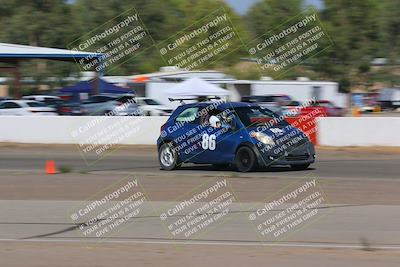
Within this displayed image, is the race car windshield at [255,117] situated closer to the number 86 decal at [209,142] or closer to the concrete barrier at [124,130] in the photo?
the number 86 decal at [209,142]

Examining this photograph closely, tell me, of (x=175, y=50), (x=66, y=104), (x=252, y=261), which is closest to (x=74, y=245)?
Answer: (x=252, y=261)

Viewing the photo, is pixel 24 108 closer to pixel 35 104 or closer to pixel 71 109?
pixel 35 104

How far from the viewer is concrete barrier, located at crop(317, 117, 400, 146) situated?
926 inches

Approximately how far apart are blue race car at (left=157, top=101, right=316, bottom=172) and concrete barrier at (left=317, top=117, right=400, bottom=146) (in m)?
7.26

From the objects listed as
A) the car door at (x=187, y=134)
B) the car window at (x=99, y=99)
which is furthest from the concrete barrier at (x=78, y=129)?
the car window at (x=99, y=99)

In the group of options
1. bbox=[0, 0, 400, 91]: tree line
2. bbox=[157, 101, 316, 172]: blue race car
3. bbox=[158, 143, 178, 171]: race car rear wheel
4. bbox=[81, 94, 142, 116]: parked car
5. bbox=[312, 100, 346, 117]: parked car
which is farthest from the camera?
bbox=[0, 0, 400, 91]: tree line

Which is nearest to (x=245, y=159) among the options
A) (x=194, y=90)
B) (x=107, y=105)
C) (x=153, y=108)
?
(x=194, y=90)

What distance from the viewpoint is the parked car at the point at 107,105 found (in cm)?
3775

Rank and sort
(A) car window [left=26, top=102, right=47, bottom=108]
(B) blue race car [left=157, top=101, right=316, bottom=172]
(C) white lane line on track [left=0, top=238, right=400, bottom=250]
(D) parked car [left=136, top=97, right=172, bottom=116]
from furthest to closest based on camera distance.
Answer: (D) parked car [left=136, top=97, right=172, bottom=116], (A) car window [left=26, top=102, right=47, bottom=108], (B) blue race car [left=157, top=101, right=316, bottom=172], (C) white lane line on track [left=0, top=238, right=400, bottom=250]

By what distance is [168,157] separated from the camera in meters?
17.3

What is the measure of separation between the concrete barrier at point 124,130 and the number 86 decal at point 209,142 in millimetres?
8163

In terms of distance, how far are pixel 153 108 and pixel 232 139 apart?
28.2m

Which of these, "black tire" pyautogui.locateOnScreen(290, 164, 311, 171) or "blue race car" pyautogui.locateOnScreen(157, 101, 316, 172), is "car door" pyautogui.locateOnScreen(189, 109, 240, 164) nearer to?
"blue race car" pyautogui.locateOnScreen(157, 101, 316, 172)

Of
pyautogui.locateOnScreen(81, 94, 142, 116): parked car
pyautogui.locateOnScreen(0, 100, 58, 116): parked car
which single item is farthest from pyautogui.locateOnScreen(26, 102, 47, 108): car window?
pyautogui.locateOnScreen(81, 94, 142, 116): parked car
